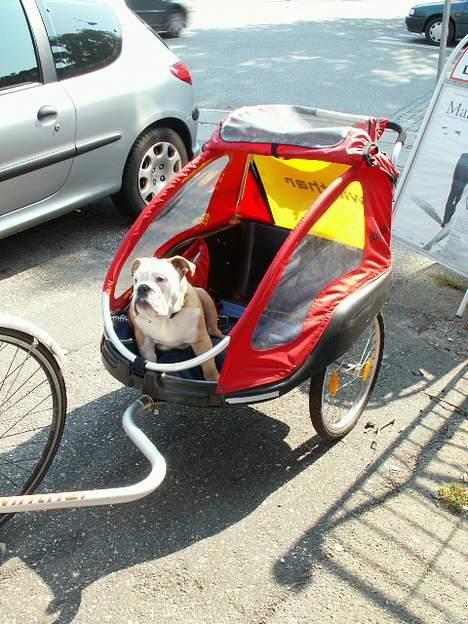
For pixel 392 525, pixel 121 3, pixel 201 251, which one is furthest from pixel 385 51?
pixel 392 525

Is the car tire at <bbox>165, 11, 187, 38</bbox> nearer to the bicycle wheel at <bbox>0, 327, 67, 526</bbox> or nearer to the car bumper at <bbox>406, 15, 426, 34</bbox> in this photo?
the car bumper at <bbox>406, 15, 426, 34</bbox>

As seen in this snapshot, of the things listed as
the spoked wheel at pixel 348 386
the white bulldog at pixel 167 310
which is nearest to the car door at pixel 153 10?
the spoked wheel at pixel 348 386

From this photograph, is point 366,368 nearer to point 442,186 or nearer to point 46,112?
point 442,186

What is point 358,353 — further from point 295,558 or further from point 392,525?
point 295,558

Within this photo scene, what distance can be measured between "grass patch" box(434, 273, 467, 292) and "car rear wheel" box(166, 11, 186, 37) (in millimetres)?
11062

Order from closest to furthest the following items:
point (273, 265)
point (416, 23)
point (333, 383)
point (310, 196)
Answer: point (273, 265) < point (333, 383) < point (310, 196) < point (416, 23)

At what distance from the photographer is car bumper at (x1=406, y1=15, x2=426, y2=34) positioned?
572 inches

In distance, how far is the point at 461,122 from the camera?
462 cm

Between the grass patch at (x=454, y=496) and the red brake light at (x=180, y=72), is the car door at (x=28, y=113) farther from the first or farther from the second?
the grass patch at (x=454, y=496)

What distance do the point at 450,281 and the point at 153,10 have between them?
11523 mm

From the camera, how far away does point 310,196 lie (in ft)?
12.7

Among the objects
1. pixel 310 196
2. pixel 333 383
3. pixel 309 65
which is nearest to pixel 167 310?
pixel 333 383

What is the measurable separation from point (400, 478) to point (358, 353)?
0.68 m

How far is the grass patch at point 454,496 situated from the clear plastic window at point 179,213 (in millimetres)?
1675
